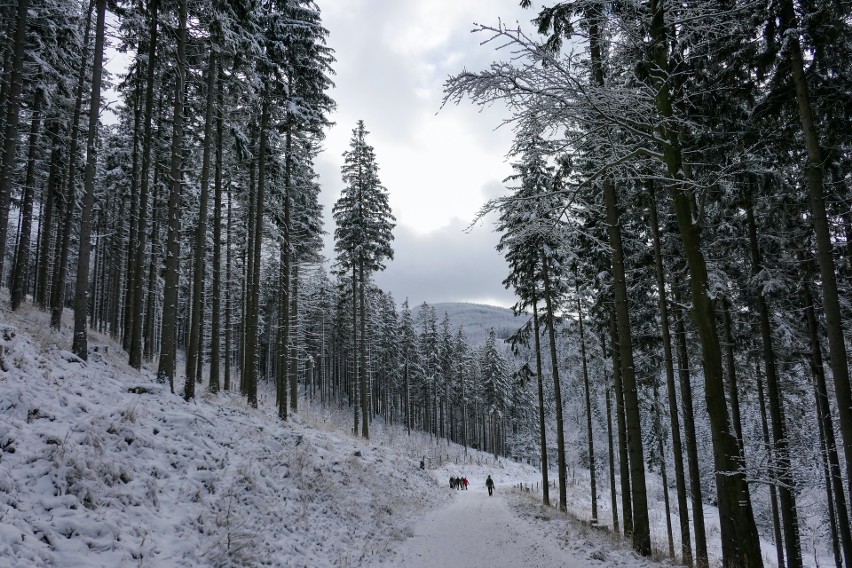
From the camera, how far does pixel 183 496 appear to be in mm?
Answer: 7516

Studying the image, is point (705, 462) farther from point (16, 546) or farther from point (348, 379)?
point (16, 546)

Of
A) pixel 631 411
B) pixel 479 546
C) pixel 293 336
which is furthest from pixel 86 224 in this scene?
pixel 631 411

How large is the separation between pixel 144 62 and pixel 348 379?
170 feet

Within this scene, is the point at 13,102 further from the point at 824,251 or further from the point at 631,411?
the point at 824,251

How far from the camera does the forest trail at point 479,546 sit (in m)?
9.84

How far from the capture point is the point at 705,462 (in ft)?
216

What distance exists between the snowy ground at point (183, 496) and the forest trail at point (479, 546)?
2.3 inches

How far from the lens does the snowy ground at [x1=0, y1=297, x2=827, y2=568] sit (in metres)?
5.65

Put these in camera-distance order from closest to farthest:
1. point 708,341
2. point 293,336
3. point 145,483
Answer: point 708,341, point 145,483, point 293,336

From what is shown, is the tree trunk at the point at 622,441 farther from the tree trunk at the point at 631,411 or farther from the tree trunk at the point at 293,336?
the tree trunk at the point at 293,336

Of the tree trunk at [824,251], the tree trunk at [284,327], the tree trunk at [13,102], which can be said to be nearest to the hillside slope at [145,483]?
the tree trunk at [13,102]

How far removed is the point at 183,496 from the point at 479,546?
25.5ft

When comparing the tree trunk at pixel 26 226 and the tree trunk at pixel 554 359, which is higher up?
the tree trunk at pixel 26 226

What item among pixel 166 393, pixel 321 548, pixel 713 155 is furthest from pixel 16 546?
pixel 713 155
